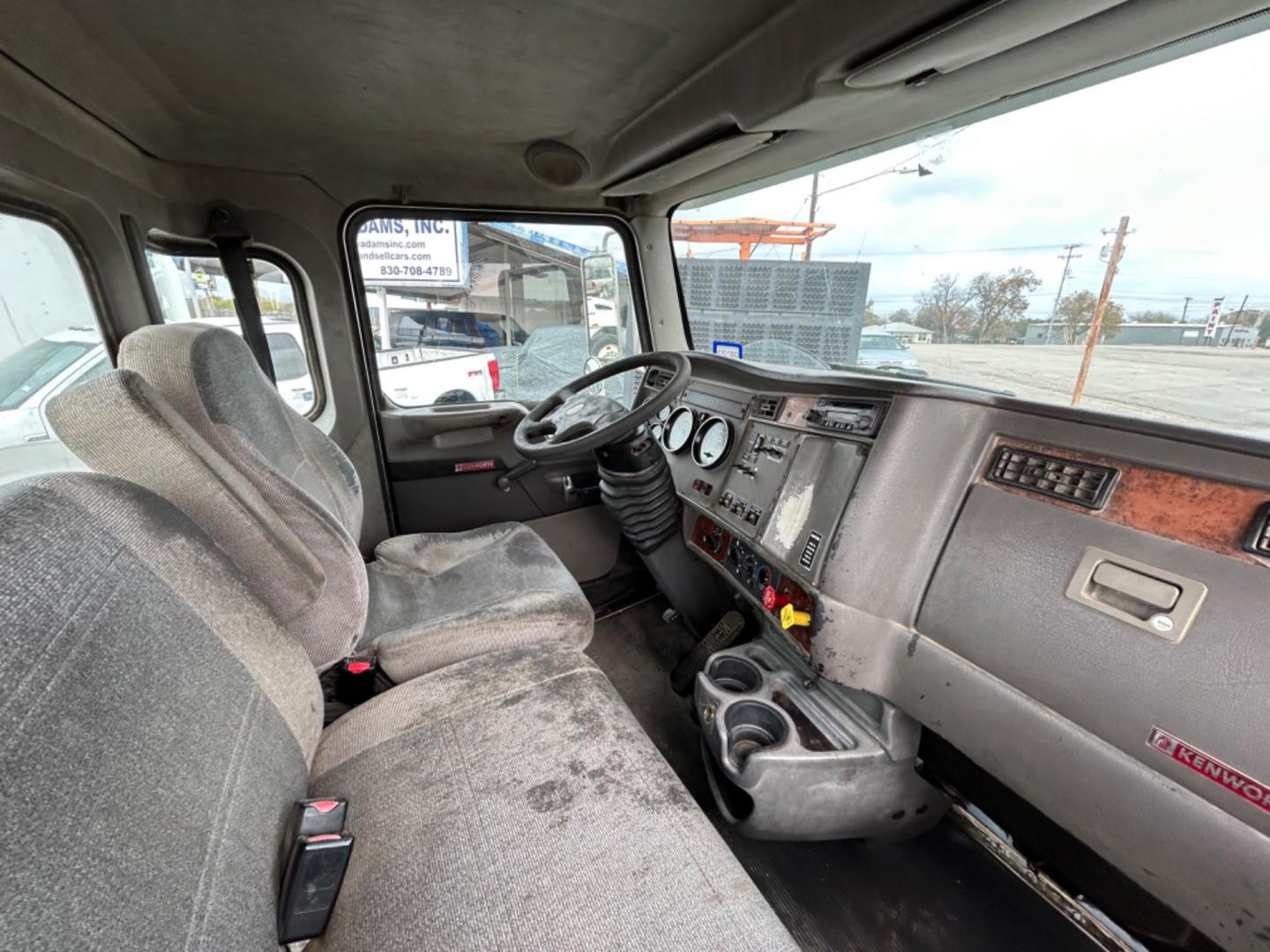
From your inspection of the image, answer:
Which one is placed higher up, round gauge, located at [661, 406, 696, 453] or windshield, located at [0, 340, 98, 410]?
windshield, located at [0, 340, 98, 410]

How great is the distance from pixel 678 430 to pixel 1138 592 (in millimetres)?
1263

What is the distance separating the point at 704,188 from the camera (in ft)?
6.76

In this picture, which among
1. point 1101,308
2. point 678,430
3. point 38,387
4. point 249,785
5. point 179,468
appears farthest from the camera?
point 678,430

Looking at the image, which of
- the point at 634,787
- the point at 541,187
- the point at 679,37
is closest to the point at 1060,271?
the point at 679,37

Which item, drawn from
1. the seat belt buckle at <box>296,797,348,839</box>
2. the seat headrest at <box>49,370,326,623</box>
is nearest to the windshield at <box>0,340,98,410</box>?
the seat headrest at <box>49,370,326,623</box>

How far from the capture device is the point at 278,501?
3.04 ft

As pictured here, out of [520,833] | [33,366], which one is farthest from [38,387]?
[520,833]

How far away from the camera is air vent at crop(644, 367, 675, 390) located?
1955 mm

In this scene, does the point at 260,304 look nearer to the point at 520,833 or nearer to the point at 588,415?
the point at 588,415

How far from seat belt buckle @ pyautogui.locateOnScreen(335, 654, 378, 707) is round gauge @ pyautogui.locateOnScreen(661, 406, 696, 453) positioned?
1070mm

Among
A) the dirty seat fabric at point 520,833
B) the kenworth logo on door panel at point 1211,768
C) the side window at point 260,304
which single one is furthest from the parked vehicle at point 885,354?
the side window at point 260,304

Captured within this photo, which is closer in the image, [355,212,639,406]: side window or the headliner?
the headliner

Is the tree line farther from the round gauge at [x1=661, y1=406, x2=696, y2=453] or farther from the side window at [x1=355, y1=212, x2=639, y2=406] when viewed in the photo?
the side window at [x1=355, y1=212, x2=639, y2=406]

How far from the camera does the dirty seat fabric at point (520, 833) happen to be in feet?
2.21
